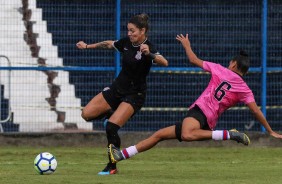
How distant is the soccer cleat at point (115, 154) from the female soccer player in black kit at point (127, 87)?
0.47ft

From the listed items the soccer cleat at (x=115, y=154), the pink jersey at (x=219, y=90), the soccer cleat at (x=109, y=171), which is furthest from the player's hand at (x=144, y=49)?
the soccer cleat at (x=109, y=171)

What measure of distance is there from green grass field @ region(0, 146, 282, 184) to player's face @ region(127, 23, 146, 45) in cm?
179

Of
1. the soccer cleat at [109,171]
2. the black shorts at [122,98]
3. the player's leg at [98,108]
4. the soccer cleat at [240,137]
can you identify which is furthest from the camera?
the player's leg at [98,108]

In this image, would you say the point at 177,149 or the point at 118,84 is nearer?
the point at 118,84

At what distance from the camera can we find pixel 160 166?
1410 centimetres

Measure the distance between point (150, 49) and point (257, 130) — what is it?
280 inches

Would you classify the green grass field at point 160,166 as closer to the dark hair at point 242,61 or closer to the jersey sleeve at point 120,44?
the dark hair at point 242,61

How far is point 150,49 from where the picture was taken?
41.0ft

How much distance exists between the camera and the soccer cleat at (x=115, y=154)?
40.1ft

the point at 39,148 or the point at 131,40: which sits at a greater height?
the point at 131,40

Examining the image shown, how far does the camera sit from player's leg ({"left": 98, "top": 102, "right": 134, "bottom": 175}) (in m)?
12.4

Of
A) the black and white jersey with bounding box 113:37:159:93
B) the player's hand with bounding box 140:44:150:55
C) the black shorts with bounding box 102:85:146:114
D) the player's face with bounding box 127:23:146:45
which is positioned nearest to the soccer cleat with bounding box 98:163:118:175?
the black shorts with bounding box 102:85:146:114

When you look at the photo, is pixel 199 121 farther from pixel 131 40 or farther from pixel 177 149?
pixel 177 149

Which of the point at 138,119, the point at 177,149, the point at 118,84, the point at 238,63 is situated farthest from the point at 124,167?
the point at 138,119
